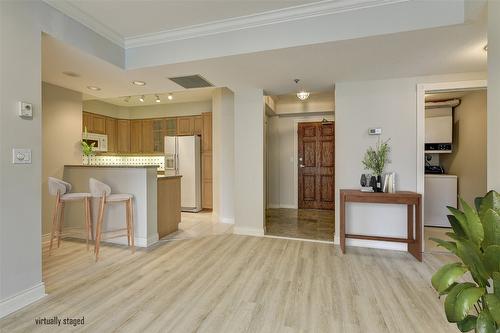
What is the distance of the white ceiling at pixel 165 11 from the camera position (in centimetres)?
229

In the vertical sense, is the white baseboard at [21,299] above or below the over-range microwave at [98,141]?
below

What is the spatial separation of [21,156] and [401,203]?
3867 millimetres

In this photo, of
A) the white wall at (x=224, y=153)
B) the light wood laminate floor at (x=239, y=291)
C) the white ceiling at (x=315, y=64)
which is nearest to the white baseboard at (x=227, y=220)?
the white wall at (x=224, y=153)

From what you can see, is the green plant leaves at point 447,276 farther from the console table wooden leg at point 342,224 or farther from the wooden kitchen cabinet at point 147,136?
the wooden kitchen cabinet at point 147,136

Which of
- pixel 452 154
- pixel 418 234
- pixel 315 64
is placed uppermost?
pixel 315 64

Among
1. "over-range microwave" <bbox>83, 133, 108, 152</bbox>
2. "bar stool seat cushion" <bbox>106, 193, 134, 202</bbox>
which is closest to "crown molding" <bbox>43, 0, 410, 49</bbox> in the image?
"bar stool seat cushion" <bbox>106, 193, 134, 202</bbox>

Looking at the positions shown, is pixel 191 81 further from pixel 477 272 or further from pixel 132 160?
pixel 132 160

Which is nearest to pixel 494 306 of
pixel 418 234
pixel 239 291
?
pixel 239 291

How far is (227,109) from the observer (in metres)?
4.83

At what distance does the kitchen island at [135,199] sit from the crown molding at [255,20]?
1.61m

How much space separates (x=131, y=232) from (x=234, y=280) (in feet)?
5.29

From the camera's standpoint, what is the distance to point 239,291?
2205 millimetres

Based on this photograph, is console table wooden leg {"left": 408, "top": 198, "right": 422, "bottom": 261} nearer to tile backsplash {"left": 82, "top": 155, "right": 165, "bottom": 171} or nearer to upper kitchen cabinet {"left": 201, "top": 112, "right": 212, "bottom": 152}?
upper kitchen cabinet {"left": 201, "top": 112, "right": 212, "bottom": 152}

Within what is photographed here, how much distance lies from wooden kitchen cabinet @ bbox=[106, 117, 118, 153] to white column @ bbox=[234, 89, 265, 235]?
3.81 meters
